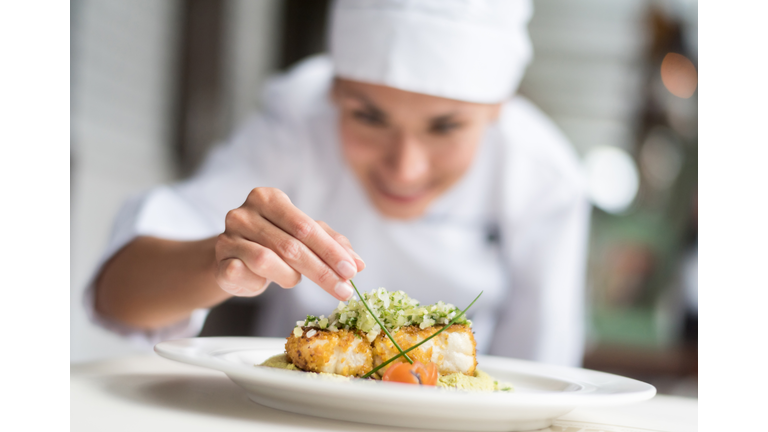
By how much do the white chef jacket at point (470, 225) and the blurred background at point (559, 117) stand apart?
0.50 metres

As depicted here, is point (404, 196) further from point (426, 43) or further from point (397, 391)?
point (397, 391)

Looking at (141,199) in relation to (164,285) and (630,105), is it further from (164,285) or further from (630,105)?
(630,105)

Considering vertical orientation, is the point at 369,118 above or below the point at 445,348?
above

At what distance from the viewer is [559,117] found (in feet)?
12.7

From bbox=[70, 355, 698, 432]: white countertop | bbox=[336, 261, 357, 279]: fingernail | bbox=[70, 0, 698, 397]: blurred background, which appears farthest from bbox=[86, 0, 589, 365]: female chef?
bbox=[70, 0, 698, 397]: blurred background

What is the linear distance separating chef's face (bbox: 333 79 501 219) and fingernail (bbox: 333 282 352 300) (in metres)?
0.56

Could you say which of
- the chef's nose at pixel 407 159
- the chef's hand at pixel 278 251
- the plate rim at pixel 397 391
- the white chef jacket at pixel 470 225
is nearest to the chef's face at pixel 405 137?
the chef's nose at pixel 407 159

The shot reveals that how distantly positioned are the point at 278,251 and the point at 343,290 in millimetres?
78

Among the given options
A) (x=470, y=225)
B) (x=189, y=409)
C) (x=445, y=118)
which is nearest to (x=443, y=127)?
(x=445, y=118)

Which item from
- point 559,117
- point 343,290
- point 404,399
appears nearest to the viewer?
point 404,399

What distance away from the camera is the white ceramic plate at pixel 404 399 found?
38 centimetres

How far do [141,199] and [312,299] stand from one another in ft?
1.59

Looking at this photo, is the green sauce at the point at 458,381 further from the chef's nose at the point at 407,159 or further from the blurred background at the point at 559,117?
the blurred background at the point at 559,117

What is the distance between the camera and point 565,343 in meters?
1.40
